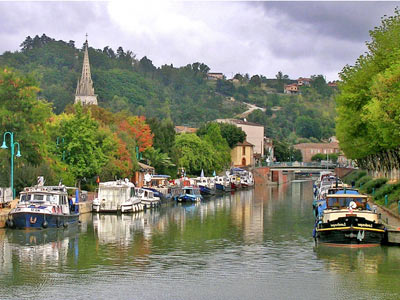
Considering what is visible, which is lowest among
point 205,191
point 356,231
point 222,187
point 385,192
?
point 356,231

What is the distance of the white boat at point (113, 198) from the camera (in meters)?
69.6

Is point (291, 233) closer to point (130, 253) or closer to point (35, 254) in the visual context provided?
point (130, 253)

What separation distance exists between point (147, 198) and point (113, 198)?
9560 millimetres

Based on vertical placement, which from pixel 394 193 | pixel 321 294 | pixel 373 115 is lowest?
pixel 321 294

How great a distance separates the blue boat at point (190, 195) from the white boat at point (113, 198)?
2393 centimetres

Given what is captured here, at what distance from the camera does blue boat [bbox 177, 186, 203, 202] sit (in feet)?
310

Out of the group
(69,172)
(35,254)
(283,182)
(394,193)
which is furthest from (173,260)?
(283,182)

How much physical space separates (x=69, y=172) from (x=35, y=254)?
114 ft

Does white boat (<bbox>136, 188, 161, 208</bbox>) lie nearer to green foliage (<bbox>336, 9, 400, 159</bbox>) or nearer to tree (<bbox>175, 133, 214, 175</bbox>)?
green foliage (<bbox>336, 9, 400, 159</bbox>)

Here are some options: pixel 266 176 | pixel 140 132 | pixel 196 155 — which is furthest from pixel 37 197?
pixel 266 176

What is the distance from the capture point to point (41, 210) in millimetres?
51156

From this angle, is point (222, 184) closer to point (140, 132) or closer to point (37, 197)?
point (140, 132)

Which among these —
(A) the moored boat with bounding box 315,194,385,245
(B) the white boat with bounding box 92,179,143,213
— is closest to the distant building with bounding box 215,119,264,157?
(B) the white boat with bounding box 92,179,143,213

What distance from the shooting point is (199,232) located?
55.4m
